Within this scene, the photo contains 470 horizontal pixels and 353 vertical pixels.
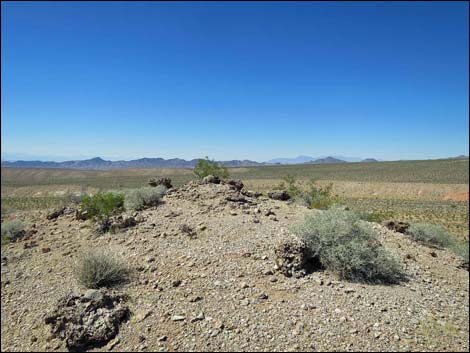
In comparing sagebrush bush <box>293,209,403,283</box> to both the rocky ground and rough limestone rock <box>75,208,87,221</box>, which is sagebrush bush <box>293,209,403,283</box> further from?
rough limestone rock <box>75,208,87,221</box>

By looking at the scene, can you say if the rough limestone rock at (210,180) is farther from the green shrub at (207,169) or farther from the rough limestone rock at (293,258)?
the rough limestone rock at (293,258)

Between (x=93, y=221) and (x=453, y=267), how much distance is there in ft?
34.0

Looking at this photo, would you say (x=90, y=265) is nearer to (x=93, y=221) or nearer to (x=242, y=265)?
(x=242, y=265)

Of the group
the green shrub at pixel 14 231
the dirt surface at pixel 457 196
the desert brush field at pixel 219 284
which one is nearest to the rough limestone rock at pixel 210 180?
the desert brush field at pixel 219 284

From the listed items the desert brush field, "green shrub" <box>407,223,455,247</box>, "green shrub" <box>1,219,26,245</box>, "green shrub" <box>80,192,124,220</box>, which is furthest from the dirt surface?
"green shrub" <box>1,219,26,245</box>

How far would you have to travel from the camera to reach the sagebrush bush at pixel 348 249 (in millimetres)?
5973

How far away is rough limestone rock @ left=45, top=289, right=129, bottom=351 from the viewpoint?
14.8 feet

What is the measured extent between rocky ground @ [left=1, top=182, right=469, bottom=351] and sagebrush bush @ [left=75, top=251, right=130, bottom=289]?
247 millimetres

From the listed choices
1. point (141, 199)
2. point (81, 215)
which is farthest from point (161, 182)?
point (81, 215)

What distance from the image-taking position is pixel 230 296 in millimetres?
5266

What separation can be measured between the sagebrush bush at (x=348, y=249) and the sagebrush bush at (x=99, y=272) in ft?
13.4

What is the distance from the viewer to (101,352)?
4.34 m

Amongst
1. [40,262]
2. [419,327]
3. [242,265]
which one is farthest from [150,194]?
[419,327]

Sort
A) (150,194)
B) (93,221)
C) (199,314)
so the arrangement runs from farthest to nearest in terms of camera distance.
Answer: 1. (150,194)
2. (93,221)
3. (199,314)
